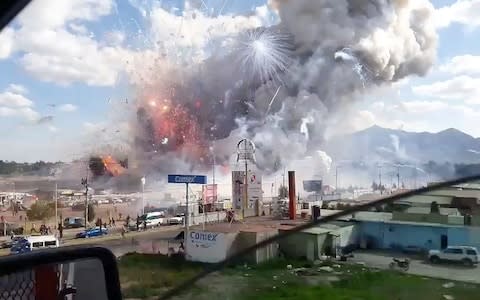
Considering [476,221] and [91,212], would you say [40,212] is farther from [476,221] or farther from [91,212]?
[476,221]

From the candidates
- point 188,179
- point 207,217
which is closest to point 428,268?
point 207,217

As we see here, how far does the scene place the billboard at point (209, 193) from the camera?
9750 millimetres

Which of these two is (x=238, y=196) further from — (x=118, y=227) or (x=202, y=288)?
(x=202, y=288)

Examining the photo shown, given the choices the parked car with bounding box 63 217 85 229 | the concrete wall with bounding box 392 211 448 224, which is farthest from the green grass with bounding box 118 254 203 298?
the parked car with bounding box 63 217 85 229

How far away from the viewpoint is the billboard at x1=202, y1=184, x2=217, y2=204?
32.0 ft

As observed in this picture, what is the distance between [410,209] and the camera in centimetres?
25

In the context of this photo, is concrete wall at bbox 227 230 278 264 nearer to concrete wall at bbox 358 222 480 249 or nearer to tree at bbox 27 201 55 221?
concrete wall at bbox 358 222 480 249

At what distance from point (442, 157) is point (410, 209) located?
1184 cm

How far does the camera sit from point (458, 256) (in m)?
0.23

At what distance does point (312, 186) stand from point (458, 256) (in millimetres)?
10883

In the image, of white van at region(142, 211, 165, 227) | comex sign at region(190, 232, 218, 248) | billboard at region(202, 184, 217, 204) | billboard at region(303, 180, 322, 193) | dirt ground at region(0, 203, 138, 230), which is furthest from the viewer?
billboard at region(303, 180, 322, 193)

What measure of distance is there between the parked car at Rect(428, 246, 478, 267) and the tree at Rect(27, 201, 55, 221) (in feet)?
32.0

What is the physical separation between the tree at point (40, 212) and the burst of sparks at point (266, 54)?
534 cm

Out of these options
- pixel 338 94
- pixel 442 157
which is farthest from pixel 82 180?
pixel 442 157
